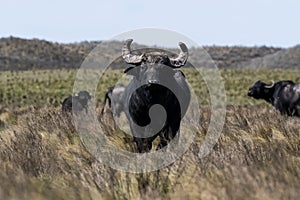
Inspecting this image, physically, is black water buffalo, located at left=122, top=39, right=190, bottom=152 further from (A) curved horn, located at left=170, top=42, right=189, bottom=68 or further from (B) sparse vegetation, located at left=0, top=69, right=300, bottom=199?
(B) sparse vegetation, located at left=0, top=69, right=300, bottom=199

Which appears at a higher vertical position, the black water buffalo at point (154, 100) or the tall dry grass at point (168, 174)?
the black water buffalo at point (154, 100)

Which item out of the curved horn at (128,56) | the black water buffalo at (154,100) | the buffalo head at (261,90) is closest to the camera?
the black water buffalo at (154,100)

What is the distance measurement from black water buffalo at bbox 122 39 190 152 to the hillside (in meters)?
65.3

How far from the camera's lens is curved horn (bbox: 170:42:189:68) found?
1054 centimetres

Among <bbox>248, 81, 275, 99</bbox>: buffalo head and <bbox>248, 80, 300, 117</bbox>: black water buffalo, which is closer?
<bbox>248, 80, 300, 117</bbox>: black water buffalo

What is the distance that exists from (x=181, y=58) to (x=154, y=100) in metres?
1.00

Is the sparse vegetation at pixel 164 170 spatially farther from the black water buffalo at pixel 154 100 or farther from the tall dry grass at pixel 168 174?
the black water buffalo at pixel 154 100

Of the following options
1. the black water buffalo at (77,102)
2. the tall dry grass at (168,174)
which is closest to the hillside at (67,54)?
the black water buffalo at (77,102)

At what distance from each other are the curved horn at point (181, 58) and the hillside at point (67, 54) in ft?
213

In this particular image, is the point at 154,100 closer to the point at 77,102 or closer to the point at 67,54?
the point at 77,102

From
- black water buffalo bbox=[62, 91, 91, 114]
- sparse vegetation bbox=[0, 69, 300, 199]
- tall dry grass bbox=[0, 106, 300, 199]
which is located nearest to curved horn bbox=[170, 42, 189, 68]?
sparse vegetation bbox=[0, 69, 300, 199]

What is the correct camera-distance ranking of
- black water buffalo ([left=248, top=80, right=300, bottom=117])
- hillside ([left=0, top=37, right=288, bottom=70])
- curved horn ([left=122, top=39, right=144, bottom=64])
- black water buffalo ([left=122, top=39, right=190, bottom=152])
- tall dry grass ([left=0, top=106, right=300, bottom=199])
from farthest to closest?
hillside ([left=0, top=37, right=288, bottom=70]) → black water buffalo ([left=248, top=80, right=300, bottom=117]) → curved horn ([left=122, top=39, right=144, bottom=64]) → black water buffalo ([left=122, top=39, right=190, bottom=152]) → tall dry grass ([left=0, top=106, right=300, bottom=199])

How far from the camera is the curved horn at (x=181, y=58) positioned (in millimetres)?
10539

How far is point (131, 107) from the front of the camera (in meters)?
10.3
